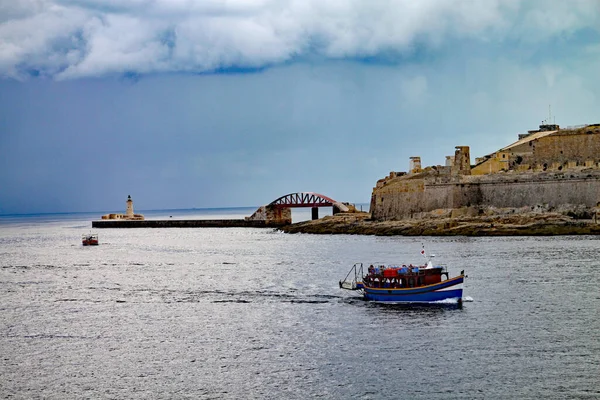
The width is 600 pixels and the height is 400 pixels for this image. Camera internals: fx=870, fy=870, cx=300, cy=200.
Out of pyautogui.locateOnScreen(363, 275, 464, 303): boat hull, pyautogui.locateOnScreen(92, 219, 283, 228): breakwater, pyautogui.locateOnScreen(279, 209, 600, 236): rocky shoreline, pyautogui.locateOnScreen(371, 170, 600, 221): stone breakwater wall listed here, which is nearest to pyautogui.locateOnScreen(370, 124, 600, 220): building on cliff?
pyautogui.locateOnScreen(371, 170, 600, 221): stone breakwater wall

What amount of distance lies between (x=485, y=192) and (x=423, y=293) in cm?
4148

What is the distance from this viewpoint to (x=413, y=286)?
120ft

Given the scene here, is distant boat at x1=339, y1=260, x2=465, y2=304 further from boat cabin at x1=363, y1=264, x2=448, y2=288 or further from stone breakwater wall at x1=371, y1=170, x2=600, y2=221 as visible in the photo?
stone breakwater wall at x1=371, y1=170, x2=600, y2=221

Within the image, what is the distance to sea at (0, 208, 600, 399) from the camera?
2378 cm

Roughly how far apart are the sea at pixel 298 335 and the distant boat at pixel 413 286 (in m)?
0.66

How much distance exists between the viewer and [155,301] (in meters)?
39.7

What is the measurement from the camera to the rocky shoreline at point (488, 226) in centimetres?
6719

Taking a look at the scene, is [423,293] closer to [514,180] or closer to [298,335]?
[298,335]

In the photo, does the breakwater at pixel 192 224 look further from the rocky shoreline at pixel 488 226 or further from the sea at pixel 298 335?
the sea at pixel 298 335

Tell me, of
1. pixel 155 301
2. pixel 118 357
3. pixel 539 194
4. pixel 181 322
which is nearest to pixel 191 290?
pixel 155 301

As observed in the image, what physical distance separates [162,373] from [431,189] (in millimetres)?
57791

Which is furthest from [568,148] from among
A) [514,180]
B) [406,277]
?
[406,277]

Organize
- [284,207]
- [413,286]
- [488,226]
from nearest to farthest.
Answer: [413,286]
[488,226]
[284,207]

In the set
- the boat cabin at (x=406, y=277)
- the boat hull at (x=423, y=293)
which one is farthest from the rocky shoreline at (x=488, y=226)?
the boat hull at (x=423, y=293)
